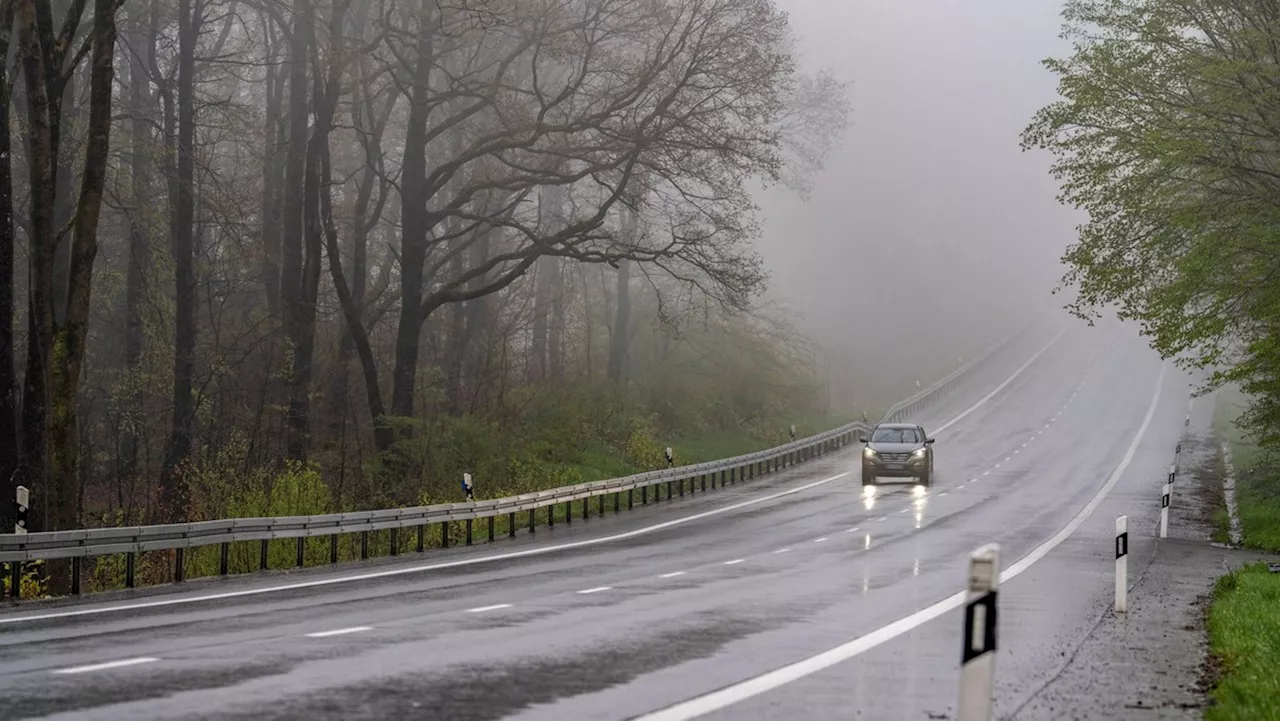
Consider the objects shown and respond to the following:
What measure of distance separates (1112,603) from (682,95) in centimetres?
2057

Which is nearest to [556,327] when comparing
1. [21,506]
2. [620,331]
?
[620,331]

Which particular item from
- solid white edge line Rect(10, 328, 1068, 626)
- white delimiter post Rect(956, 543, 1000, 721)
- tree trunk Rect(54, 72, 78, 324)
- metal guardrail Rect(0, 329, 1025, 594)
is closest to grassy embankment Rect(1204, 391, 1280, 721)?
white delimiter post Rect(956, 543, 1000, 721)

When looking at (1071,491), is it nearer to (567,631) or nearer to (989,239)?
(567,631)

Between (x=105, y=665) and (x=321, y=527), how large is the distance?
11.7 metres

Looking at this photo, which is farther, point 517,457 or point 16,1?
point 517,457

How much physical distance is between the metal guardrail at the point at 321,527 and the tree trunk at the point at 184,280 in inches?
223

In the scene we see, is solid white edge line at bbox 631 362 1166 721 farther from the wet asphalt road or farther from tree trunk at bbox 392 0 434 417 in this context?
tree trunk at bbox 392 0 434 417

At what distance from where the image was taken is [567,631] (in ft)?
46.5

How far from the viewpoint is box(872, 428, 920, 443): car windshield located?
4625 cm

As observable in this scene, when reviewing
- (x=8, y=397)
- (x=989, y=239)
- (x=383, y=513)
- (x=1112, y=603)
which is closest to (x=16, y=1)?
(x=8, y=397)

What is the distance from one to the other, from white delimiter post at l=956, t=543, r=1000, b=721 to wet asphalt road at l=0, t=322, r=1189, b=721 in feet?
10.6

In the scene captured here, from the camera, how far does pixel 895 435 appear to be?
46.8 m

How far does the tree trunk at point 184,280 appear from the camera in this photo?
101 feet

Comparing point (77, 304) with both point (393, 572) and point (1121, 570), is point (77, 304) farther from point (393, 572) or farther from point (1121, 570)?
point (1121, 570)
